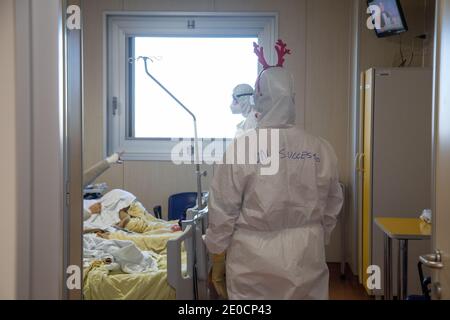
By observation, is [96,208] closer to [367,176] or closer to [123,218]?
[123,218]

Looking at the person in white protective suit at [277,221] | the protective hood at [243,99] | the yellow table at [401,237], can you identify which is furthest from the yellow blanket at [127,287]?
the protective hood at [243,99]

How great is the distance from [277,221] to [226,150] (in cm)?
39

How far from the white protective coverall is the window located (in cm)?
235

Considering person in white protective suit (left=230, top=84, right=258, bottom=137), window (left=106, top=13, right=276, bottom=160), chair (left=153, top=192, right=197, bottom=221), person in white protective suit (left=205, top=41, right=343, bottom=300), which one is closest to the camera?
person in white protective suit (left=205, top=41, right=343, bottom=300)

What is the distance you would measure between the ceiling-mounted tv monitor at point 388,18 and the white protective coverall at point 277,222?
182 centimetres

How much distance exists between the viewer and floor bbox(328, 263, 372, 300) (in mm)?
3584

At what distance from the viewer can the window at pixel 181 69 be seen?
4.42 metres

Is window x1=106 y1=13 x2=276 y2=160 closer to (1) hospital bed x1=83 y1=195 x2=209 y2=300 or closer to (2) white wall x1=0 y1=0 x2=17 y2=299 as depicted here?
(1) hospital bed x1=83 y1=195 x2=209 y2=300

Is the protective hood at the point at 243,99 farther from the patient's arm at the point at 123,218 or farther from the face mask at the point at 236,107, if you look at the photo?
the patient's arm at the point at 123,218

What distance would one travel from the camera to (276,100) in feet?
7.51

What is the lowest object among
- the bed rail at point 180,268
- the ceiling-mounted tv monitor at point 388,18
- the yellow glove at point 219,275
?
the yellow glove at point 219,275

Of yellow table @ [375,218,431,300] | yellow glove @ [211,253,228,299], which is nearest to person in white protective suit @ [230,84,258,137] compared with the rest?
yellow glove @ [211,253,228,299]

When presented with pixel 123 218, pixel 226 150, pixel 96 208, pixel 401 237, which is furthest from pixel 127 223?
pixel 401 237
